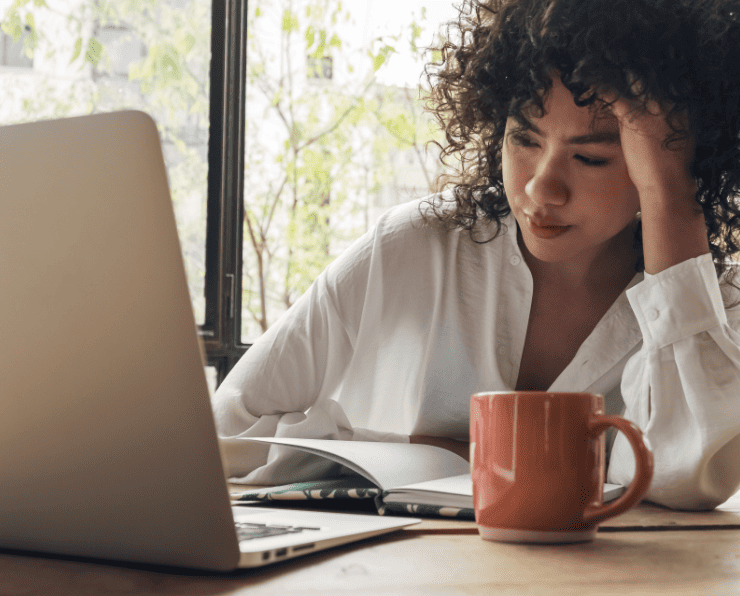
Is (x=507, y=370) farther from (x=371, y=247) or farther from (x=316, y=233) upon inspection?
(x=316, y=233)

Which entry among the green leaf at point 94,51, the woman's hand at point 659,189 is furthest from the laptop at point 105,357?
the green leaf at point 94,51

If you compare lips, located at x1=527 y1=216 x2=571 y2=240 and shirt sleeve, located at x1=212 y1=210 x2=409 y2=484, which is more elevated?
lips, located at x1=527 y1=216 x2=571 y2=240

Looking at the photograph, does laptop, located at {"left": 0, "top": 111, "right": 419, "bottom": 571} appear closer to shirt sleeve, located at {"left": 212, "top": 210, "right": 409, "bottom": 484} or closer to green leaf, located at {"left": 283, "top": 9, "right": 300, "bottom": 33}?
shirt sleeve, located at {"left": 212, "top": 210, "right": 409, "bottom": 484}

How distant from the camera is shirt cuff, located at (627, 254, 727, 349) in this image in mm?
945

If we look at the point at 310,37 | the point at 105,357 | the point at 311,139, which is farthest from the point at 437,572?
the point at 310,37

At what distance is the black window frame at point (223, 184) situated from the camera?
2141 millimetres

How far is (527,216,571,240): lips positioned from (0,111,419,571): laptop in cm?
83

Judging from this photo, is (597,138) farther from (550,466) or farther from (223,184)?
(223,184)

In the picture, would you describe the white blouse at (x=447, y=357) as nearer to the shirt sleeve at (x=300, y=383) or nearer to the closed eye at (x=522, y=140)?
the shirt sleeve at (x=300, y=383)

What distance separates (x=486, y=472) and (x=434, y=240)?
87 cm

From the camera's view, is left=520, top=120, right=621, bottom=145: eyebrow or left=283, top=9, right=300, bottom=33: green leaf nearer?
Answer: left=520, top=120, right=621, bottom=145: eyebrow

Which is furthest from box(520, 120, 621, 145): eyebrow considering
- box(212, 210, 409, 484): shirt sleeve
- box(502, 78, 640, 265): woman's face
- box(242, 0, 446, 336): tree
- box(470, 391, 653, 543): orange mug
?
box(242, 0, 446, 336): tree

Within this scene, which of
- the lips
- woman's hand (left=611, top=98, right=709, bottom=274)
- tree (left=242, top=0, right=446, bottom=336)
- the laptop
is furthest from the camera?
tree (left=242, top=0, right=446, bottom=336)

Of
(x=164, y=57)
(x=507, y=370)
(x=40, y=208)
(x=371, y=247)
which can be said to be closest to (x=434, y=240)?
(x=371, y=247)
